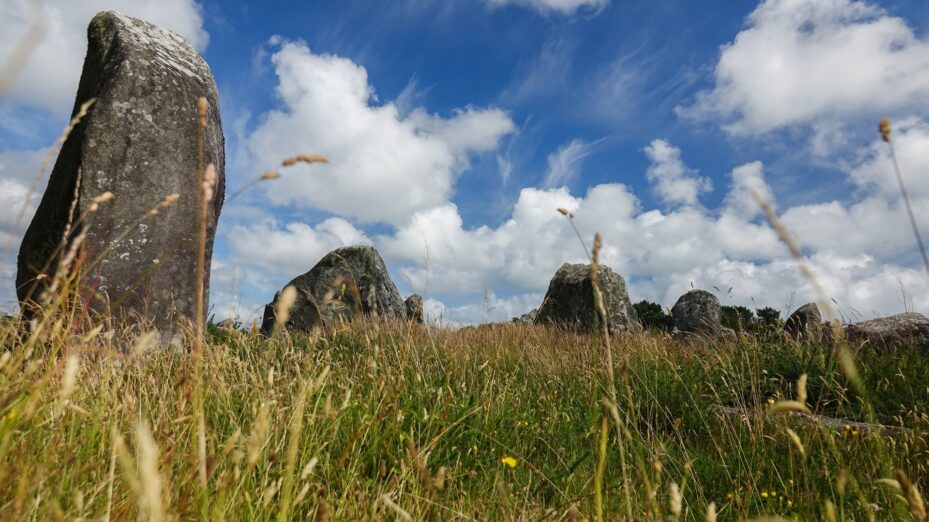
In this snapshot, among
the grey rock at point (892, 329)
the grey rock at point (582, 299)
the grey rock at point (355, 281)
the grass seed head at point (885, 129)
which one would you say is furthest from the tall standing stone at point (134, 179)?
the grey rock at point (582, 299)

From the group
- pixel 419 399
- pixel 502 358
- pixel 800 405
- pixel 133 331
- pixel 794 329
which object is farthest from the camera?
pixel 794 329

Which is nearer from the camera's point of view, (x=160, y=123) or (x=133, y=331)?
(x=133, y=331)

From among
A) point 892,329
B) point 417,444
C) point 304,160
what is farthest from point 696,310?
point 304,160

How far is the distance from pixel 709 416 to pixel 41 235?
6.41 metres

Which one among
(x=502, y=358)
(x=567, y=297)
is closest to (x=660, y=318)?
(x=567, y=297)

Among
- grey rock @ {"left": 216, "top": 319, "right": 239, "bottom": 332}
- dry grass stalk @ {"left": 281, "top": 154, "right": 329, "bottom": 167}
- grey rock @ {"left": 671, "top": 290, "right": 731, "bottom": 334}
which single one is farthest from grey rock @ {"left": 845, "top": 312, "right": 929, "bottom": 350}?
dry grass stalk @ {"left": 281, "top": 154, "right": 329, "bottom": 167}

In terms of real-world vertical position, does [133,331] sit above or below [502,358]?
above

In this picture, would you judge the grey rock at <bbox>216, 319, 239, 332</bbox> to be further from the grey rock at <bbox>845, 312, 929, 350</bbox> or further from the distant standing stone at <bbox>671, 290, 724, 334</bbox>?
the distant standing stone at <bbox>671, 290, 724, 334</bbox>

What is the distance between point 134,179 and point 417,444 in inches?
168

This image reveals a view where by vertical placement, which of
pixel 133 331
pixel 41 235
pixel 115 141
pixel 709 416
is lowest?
pixel 709 416

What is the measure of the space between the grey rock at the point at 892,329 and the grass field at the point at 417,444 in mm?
2729

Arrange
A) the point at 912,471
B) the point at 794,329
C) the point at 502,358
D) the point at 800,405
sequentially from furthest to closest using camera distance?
the point at 794,329 → the point at 502,358 → the point at 912,471 → the point at 800,405

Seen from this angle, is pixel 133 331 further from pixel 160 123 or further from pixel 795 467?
pixel 795 467

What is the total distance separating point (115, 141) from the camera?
5.86 meters
